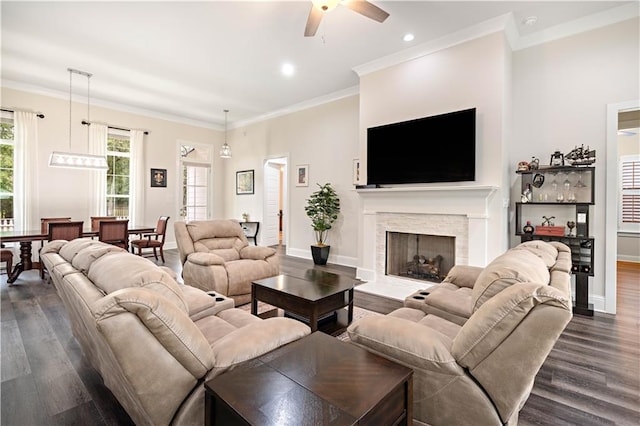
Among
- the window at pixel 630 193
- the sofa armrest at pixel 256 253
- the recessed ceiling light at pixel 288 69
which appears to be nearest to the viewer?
the sofa armrest at pixel 256 253

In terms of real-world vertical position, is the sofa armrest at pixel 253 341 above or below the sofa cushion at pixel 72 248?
below

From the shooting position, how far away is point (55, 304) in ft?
12.2

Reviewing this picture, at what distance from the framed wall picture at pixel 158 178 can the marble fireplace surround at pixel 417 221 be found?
17.1 feet

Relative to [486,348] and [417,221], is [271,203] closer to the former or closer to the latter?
[417,221]

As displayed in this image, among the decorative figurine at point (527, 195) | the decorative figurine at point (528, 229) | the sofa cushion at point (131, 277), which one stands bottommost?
the sofa cushion at point (131, 277)

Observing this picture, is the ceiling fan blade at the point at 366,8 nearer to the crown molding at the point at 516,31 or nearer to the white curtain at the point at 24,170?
the crown molding at the point at 516,31

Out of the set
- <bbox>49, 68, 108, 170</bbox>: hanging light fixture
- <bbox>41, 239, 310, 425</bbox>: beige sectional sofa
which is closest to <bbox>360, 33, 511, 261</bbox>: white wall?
<bbox>41, 239, 310, 425</bbox>: beige sectional sofa

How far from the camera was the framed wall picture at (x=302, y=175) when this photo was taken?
271 inches

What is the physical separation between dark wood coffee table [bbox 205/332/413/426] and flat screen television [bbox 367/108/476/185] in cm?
331

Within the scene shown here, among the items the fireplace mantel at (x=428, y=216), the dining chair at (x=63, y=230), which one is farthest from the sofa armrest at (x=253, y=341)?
the dining chair at (x=63, y=230)

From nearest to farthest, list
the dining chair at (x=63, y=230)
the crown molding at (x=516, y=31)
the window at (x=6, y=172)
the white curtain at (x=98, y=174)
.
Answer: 1. the crown molding at (x=516, y=31)
2. the dining chair at (x=63, y=230)
3. the window at (x=6, y=172)
4. the white curtain at (x=98, y=174)

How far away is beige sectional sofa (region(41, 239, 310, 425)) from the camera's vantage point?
1193 mm

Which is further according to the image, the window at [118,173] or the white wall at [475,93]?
the window at [118,173]

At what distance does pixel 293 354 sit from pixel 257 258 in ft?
9.25
